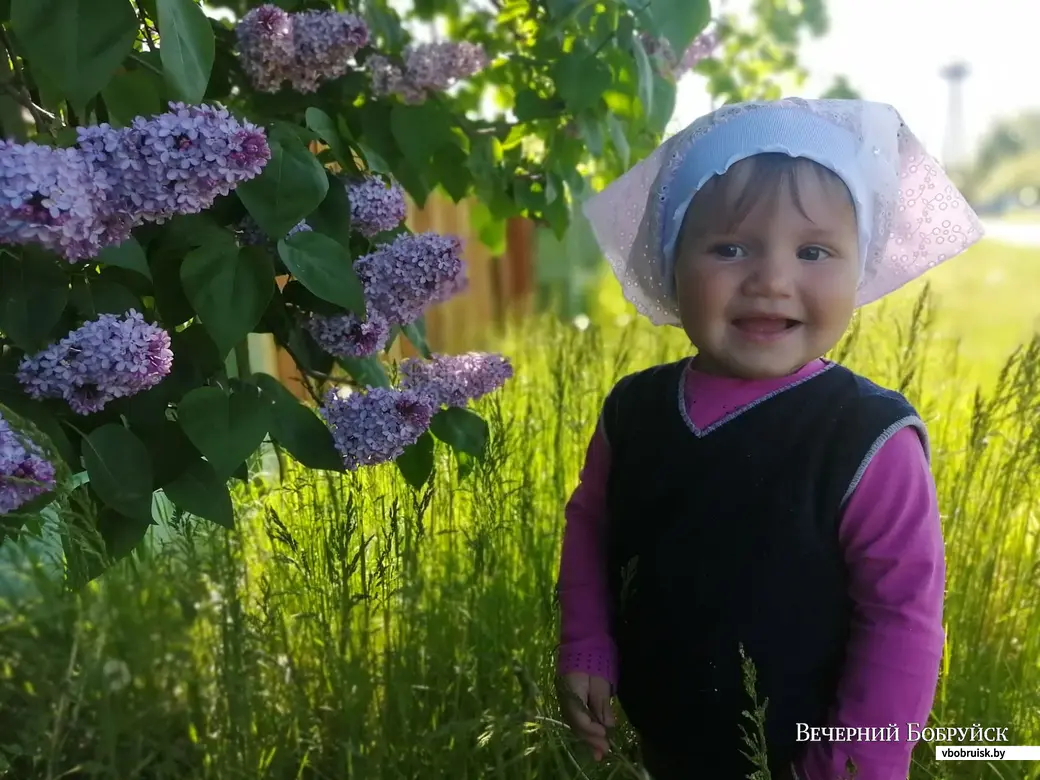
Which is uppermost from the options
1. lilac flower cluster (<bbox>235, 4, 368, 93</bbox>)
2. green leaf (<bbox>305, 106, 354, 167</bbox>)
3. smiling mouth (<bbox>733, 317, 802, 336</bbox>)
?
lilac flower cluster (<bbox>235, 4, 368, 93</bbox>)

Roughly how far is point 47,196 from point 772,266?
551 millimetres

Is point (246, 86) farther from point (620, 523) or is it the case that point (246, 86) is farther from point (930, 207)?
point (930, 207)

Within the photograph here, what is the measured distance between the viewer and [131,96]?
2.27 feet

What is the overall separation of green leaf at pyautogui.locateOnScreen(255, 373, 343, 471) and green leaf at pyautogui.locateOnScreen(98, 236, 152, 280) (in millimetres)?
175

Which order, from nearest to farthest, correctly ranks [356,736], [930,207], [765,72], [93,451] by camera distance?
[93,451]
[930,207]
[356,736]
[765,72]

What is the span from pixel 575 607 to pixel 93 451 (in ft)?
1.65

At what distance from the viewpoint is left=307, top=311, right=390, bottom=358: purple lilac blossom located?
813 mm

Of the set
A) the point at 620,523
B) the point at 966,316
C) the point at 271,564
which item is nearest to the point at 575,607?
the point at 620,523

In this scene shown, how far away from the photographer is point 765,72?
170cm

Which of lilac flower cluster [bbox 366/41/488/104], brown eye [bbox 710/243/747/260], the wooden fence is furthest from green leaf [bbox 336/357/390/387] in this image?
the wooden fence

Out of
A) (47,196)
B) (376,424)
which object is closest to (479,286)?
(376,424)

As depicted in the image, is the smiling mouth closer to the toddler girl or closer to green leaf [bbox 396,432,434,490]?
the toddler girl

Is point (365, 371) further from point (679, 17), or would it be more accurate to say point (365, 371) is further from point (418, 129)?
point (679, 17)

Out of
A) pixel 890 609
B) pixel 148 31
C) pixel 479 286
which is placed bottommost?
pixel 890 609
